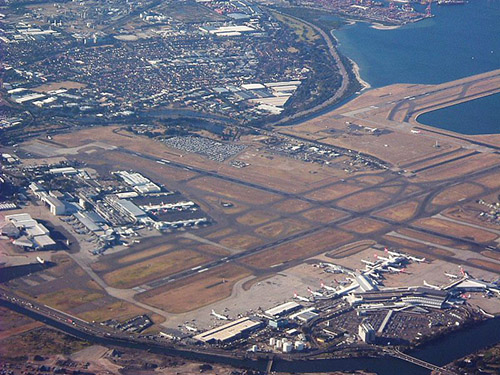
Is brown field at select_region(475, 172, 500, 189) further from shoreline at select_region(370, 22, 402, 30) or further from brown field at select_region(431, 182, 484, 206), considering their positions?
shoreline at select_region(370, 22, 402, 30)

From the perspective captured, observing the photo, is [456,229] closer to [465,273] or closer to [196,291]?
[465,273]

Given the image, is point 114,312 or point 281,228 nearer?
point 114,312

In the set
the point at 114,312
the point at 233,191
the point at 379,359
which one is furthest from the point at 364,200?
the point at 114,312

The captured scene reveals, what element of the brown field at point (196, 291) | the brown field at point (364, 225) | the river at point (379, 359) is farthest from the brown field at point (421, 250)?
the brown field at point (196, 291)

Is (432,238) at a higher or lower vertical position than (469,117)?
higher

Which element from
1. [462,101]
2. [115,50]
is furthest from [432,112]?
[115,50]

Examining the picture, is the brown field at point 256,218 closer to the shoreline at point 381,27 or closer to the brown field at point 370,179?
the brown field at point 370,179

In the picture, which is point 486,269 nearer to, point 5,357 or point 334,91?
point 5,357
